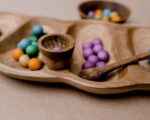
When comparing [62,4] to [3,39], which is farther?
[62,4]

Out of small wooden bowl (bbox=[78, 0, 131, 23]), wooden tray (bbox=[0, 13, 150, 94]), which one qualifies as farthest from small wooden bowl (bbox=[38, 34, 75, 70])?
small wooden bowl (bbox=[78, 0, 131, 23])

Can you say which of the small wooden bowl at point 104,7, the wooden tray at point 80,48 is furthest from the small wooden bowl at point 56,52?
the small wooden bowl at point 104,7

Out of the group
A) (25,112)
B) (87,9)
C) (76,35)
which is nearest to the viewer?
(25,112)

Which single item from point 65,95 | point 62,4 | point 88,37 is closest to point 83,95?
point 65,95

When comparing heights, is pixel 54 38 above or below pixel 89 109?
above

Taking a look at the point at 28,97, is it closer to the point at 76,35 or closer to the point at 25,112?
the point at 25,112

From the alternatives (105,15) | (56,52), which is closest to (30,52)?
(56,52)

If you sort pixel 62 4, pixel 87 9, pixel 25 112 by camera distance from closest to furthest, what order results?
pixel 25 112 → pixel 87 9 → pixel 62 4
